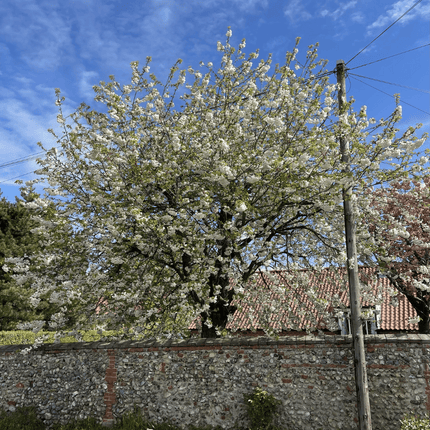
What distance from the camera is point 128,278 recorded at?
10.2 metres

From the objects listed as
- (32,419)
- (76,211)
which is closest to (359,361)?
(76,211)

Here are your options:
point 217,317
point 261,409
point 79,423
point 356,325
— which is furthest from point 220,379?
point 79,423

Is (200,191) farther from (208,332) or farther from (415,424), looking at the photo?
(415,424)

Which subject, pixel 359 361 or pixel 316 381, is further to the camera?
pixel 316 381

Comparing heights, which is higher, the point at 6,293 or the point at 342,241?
the point at 342,241

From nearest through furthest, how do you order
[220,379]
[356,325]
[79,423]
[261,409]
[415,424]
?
[415,424] < [356,325] < [261,409] < [220,379] < [79,423]

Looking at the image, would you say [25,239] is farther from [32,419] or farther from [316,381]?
[316,381]

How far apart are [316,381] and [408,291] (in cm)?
643

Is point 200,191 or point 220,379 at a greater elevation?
point 200,191

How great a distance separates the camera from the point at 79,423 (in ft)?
30.9

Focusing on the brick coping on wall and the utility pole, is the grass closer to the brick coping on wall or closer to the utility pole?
the brick coping on wall

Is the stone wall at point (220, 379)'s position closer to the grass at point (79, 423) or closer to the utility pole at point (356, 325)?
the grass at point (79, 423)

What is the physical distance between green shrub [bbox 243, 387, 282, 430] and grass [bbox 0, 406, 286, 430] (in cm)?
21

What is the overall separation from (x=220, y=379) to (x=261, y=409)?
1125 millimetres
